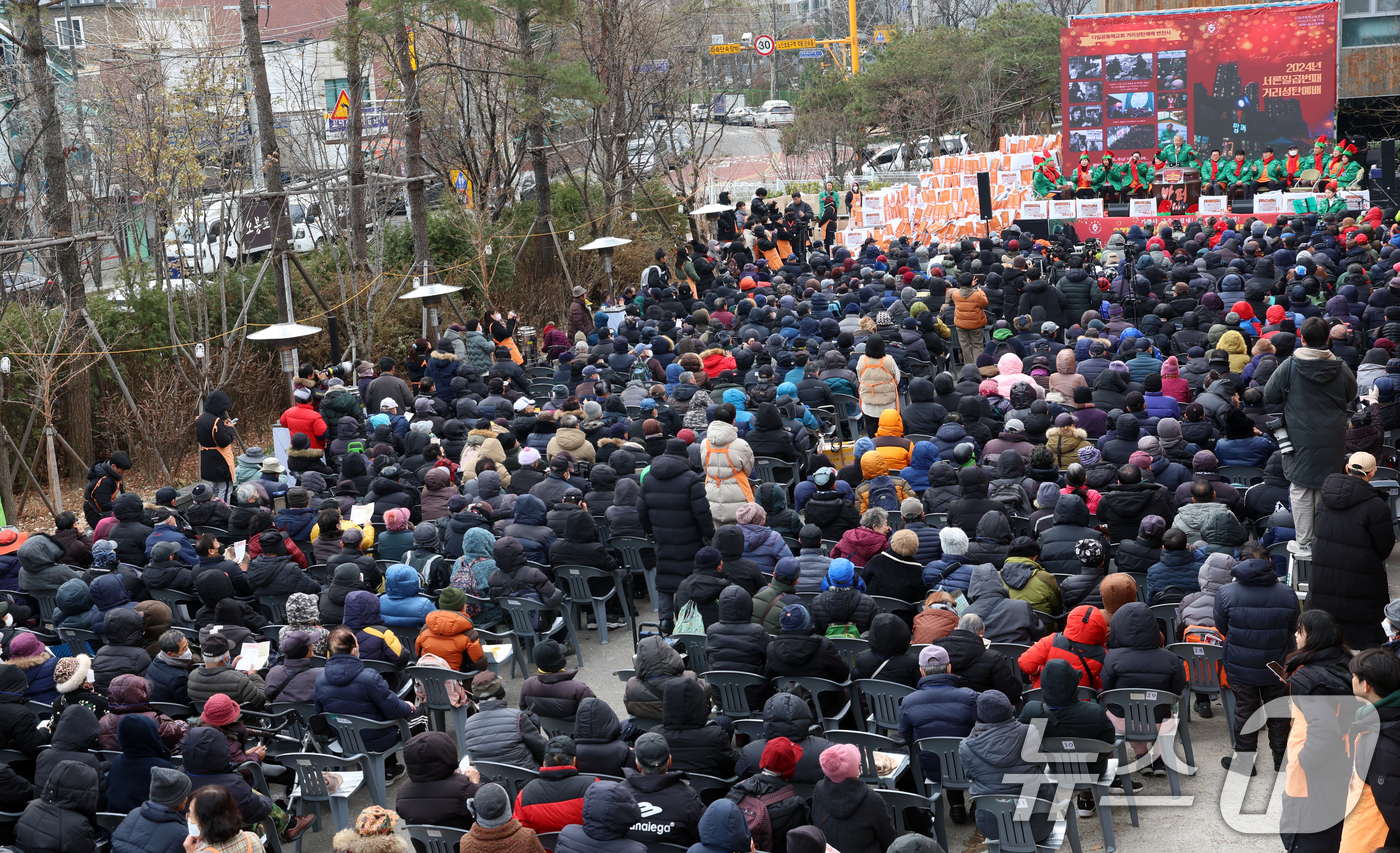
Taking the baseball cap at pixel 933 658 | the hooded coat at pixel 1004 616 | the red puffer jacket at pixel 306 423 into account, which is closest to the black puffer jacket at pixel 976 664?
the baseball cap at pixel 933 658

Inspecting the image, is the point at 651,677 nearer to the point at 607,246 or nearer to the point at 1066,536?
the point at 1066,536

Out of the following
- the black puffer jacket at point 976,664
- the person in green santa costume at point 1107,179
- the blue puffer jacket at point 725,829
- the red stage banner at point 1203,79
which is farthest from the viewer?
the person in green santa costume at point 1107,179

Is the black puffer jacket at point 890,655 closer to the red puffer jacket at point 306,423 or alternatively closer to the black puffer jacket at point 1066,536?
the black puffer jacket at point 1066,536

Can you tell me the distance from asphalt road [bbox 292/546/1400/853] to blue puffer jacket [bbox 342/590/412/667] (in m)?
1.03

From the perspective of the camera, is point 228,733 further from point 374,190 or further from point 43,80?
point 374,190

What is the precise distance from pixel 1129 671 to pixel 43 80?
Result: 14.7 metres

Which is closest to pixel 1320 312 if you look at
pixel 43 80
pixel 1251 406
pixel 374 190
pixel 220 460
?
pixel 1251 406

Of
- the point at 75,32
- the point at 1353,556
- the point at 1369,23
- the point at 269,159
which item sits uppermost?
the point at 75,32

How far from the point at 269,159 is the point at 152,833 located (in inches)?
502

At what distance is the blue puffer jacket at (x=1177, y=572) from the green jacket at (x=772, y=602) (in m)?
2.28

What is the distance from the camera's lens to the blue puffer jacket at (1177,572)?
7.96m

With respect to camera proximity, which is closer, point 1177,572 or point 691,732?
point 691,732

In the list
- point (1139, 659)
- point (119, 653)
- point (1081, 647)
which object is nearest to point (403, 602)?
point (119, 653)

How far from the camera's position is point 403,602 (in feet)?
27.6
